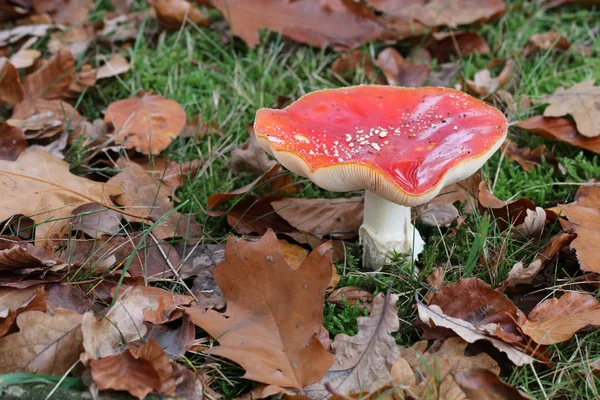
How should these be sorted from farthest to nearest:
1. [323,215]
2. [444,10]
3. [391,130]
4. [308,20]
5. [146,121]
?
1. [444,10]
2. [308,20]
3. [146,121]
4. [323,215]
5. [391,130]

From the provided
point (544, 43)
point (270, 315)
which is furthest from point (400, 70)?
point (270, 315)

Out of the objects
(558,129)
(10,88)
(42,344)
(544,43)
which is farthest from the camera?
(544,43)

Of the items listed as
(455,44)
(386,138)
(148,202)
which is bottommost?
(148,202)

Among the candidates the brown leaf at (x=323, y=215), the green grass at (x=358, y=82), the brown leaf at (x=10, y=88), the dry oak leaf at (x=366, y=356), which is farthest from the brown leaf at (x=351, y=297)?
the brown leaf at (x=10, y=88)

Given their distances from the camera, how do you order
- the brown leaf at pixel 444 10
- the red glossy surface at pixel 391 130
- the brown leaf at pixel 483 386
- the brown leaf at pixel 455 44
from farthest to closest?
the brown leaf at pixel 444 10
the brown leaf at pixel 455 44
the red glossy surface at pixel 391 130
the brown leaf at pixel 483 386

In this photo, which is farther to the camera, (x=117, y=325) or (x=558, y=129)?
(x=558, y=129)

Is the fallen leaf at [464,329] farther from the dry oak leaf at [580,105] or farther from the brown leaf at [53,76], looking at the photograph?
the brown leaf at [53,76]

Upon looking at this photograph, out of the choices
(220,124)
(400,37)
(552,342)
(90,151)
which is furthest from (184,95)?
(552,342)

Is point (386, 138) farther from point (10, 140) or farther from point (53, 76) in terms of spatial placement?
point (53, 76)
